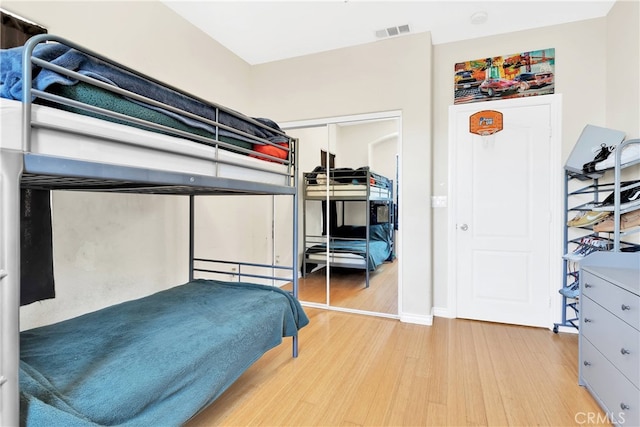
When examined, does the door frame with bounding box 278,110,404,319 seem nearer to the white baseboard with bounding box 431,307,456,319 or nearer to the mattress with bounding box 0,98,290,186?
the white baseboard with bounding box 431,307,456,319

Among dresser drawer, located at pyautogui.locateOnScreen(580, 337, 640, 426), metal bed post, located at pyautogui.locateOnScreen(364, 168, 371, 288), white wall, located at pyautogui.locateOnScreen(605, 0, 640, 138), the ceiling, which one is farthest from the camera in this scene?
metal bed post, located at pyautogui.locateOnScreen(364, 168, 371, 288)

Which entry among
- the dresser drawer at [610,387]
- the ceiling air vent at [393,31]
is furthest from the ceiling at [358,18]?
the dresser drawer at [610,387]

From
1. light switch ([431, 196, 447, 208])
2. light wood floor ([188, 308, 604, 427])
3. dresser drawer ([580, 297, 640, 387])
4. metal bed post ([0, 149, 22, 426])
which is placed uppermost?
light switch ([431, 196, 447, 208])

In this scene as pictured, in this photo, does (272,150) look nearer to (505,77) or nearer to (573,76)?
(505,77)

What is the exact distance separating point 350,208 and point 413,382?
199 cm

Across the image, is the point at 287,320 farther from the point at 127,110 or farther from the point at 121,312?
the point at 127,110

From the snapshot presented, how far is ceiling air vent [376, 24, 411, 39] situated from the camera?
9.18 feet

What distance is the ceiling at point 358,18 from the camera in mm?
2473

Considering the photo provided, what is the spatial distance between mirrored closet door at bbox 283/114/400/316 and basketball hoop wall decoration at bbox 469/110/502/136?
0.71 metres

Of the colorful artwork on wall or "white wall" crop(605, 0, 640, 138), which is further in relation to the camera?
the colorful artwork on wall

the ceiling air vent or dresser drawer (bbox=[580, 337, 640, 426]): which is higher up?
the ceiling air vent

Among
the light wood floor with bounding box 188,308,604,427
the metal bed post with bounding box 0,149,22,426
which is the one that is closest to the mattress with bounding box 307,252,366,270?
the light wood floor with bounding box 188,308,604,427

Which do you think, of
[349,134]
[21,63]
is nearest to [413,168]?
[349,134]

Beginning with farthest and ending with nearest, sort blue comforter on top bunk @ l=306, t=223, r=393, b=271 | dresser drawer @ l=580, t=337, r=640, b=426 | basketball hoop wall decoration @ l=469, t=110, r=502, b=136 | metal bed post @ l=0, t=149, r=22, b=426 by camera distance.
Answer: blue comforter on top bunk @ l=306, t=223, r=393, b=271 < basketball hoop wall decoration @ l=469, t=110, r=502, b=136 < dresser drawer @ l=580, t=337, r=640, b=426 < metal bed post @ l=0, t=149, r=22, b=426
